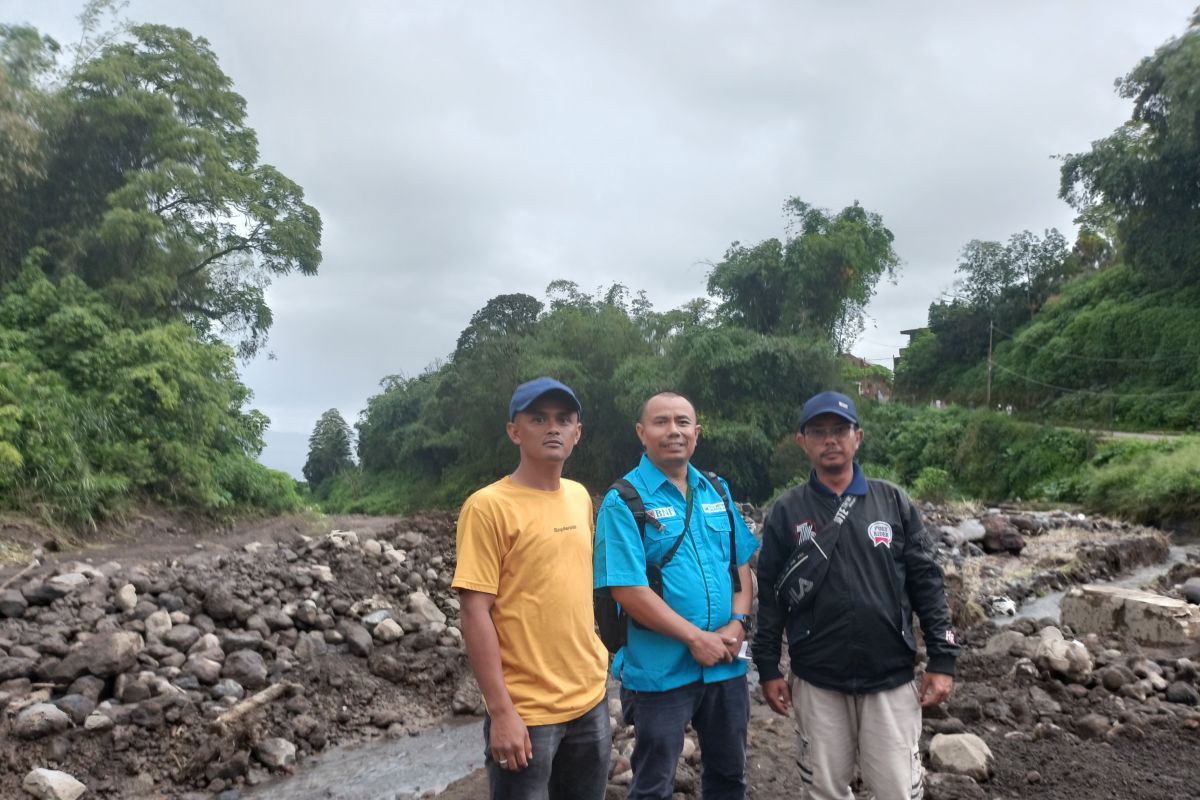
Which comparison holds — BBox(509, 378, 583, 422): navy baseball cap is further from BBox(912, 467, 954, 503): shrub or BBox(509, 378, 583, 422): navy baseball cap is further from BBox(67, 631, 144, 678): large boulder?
BBox(912, 467, 954, 503): shrub

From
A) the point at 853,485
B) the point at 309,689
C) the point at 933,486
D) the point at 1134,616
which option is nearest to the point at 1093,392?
the point at 933,486

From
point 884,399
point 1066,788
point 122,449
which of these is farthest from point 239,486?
point 884,399

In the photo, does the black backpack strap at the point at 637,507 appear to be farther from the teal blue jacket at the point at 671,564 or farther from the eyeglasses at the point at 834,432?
the eyeglasses at the point at 834,432

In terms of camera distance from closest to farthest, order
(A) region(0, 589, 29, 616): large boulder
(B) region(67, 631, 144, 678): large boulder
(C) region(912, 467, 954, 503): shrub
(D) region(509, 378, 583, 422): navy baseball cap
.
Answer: (D) region(509, 378, 583, 422): navy baseball cap < (B) region(67, 631, 144, 678): large boulder < (A) region(0, 589, 29, 616): large boulder < (C) region(912, 467, 954, 503): shrub

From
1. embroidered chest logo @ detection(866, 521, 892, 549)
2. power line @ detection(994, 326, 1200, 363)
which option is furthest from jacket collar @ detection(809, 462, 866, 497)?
power line @ detection(994, 326, 1200, 363)

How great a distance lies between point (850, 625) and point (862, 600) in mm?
88

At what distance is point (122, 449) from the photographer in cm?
1445

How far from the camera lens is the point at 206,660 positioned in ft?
Result: 21.5

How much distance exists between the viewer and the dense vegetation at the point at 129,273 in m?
13.7

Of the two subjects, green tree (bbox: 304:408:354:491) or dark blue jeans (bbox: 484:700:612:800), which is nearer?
dark blue jeans (bbox: 484:700:612:800)

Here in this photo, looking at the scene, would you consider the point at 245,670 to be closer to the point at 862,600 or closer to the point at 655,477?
the point at 655,477

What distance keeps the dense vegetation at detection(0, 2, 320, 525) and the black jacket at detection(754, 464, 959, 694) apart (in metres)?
12.2

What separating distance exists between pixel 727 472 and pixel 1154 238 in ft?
55.0

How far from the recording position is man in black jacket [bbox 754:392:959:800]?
2.64 metres
